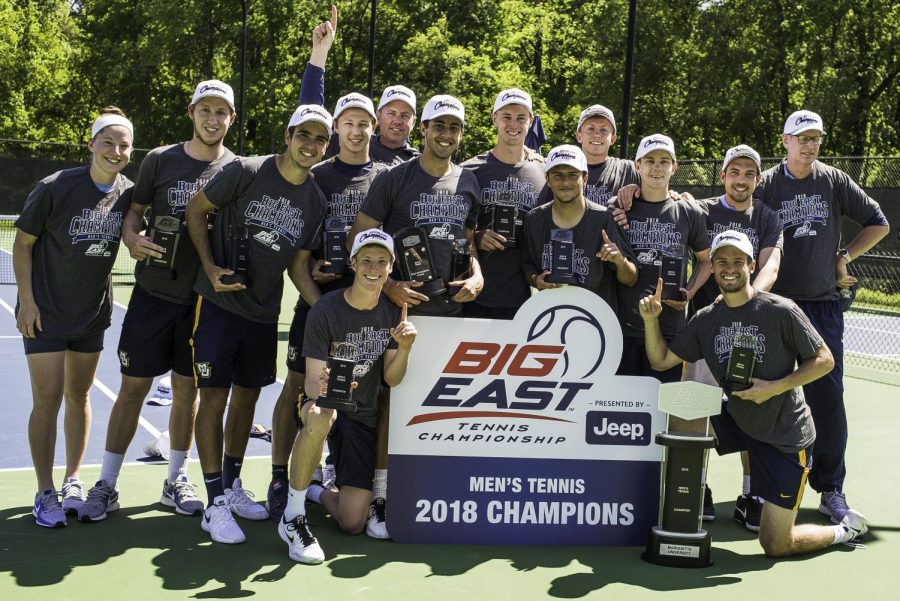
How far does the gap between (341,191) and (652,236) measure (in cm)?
183

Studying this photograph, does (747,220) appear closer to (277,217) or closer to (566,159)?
(566,159)

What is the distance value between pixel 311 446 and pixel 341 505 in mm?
535

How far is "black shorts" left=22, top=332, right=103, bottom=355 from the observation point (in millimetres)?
5796

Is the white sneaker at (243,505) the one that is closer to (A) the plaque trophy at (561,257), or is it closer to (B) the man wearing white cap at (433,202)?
(B) the man wearing white cap at (433,202)

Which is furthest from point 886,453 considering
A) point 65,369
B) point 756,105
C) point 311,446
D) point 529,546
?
point 756,105

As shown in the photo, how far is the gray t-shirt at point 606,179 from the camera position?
6.55m

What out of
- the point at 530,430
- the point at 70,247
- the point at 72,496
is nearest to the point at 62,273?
the point at 70,247

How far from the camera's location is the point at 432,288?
19.2 feet

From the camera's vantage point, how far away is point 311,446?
5500mm

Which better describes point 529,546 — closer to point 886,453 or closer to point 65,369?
point 65,369

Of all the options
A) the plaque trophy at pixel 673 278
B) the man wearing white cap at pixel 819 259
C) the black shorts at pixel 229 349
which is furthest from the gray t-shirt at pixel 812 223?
the black shorts at pixel 229 349

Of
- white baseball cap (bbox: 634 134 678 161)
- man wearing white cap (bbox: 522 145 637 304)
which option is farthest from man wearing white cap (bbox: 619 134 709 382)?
man wearing white cap (bbox: 522 145 637 304)

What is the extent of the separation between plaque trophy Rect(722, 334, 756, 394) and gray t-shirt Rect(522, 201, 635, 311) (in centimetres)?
86

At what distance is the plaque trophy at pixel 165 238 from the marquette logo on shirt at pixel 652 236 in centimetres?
257
